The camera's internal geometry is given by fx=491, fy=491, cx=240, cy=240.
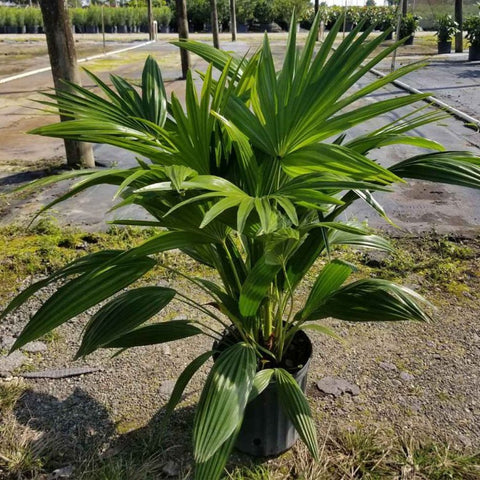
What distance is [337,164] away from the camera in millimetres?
1153

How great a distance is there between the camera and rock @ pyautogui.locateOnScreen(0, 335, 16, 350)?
7.87ft

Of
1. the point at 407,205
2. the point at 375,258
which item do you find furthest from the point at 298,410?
the point at 407,205

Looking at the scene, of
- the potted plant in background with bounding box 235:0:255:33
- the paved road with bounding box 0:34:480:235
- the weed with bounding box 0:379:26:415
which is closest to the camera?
the weed with bounding box 0:379:26:415

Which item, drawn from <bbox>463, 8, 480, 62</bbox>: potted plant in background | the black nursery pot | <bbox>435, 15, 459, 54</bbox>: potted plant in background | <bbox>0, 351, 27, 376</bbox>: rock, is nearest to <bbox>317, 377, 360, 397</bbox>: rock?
the black nursery pot

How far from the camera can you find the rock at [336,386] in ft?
6.74

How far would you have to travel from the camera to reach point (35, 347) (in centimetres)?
238

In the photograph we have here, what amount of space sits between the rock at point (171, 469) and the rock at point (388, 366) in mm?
1013

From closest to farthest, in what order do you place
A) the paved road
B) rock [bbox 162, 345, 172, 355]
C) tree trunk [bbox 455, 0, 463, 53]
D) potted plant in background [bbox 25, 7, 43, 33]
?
rock [bbox 162, 345, 172, 355], the paved road, tree trunk [bbox 455, 0, 463, 53], potted plant in background [bbox 25, 7, 43, 33]

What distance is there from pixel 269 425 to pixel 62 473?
28.7 inches

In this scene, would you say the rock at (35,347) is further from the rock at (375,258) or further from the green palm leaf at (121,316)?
the rock at (375,258)

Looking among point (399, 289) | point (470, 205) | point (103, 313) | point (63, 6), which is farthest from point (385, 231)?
point (63, 6)

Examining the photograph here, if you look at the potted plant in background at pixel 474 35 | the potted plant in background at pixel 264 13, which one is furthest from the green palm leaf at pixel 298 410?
the potted plant in background at pixel 264 13

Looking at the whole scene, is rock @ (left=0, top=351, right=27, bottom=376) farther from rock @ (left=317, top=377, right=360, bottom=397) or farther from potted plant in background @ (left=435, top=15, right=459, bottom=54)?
potted plant in background @ (left=435, top=15, right=459, bottom=54)

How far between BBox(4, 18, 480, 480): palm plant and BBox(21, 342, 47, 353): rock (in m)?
1.11
